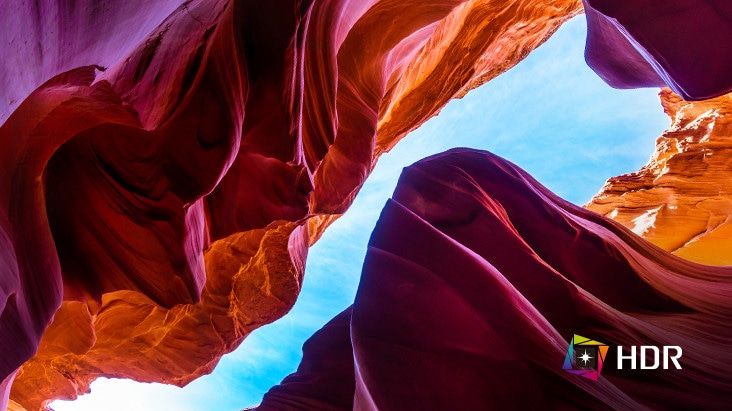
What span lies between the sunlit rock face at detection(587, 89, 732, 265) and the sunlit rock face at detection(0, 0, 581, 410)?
366 centimetres

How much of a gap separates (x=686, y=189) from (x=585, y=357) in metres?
6.70

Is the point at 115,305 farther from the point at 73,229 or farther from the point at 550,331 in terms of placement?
the point at 550,331

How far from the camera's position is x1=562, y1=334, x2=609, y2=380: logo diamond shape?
273 cm

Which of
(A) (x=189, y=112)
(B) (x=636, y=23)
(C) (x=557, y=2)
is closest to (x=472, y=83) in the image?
(C) (x=557, y=2)

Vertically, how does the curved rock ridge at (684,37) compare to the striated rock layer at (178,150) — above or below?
above

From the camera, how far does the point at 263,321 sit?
629 centimetres

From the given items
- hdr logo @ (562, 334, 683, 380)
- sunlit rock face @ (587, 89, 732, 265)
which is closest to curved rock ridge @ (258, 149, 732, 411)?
hdr logo @ (562, 334, 683, 380)

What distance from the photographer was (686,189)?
817cm

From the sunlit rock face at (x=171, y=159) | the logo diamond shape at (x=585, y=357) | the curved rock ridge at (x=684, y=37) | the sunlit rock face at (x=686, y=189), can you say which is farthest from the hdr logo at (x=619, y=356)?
the sunlit rock face at (x=686, y=189)

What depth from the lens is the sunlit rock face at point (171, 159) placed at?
2619 mm

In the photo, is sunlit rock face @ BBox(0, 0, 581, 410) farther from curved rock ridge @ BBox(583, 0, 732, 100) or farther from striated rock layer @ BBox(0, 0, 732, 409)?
curved rock ridge @ BBox(583, 0, 732, 100)

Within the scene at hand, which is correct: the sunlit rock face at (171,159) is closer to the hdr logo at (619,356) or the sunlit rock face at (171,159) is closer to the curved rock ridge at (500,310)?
the curved rock ridge at (500,310)

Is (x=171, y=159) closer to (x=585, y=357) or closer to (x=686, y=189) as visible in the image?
(x=585, y=357)

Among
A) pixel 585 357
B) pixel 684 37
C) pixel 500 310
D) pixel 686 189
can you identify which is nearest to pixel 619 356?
pixel 585 357
